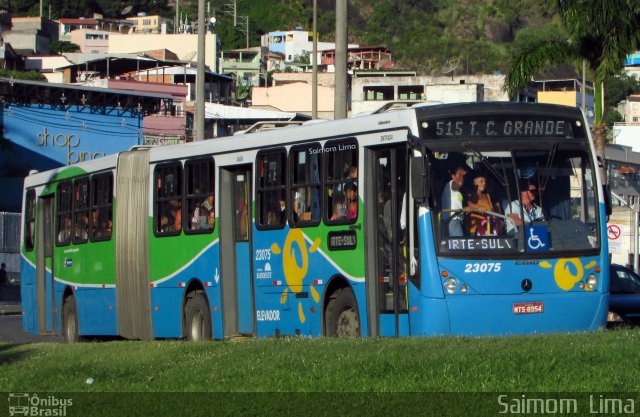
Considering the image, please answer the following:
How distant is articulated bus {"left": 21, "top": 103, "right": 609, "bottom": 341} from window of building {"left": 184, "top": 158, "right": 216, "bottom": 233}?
0.10 ft

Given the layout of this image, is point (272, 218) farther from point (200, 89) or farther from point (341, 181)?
point (200, 89)

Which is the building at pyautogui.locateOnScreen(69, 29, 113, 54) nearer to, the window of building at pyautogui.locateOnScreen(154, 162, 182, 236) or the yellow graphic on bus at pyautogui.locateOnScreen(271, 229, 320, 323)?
the window of building at pyautogui.locateOnScreen(154, 162, 182, 236)

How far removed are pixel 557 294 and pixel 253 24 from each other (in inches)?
6054

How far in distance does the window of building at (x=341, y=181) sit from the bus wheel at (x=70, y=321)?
8648 millimetres

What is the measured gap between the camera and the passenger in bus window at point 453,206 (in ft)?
45.2

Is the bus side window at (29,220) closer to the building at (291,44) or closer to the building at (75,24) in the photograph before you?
the building at (291,44)

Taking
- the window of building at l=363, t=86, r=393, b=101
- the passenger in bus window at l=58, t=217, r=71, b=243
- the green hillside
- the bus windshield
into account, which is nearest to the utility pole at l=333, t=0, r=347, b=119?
the passenger in bus window at l=58, t=217, r=71, b=243

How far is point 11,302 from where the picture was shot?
4250 cm

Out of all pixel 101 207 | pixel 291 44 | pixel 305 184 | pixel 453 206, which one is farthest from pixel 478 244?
pixel 291 44

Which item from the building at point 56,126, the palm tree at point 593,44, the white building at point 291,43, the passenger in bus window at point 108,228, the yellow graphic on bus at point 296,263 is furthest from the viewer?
the white building at point 291,43

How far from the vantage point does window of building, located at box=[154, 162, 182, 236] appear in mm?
19031

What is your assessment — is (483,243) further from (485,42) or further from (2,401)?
(485,42)

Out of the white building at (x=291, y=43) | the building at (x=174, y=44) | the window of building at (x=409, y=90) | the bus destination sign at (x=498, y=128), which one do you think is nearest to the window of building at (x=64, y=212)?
the bus destination sign at (x=498, y=128)

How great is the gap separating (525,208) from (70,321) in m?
11.7
